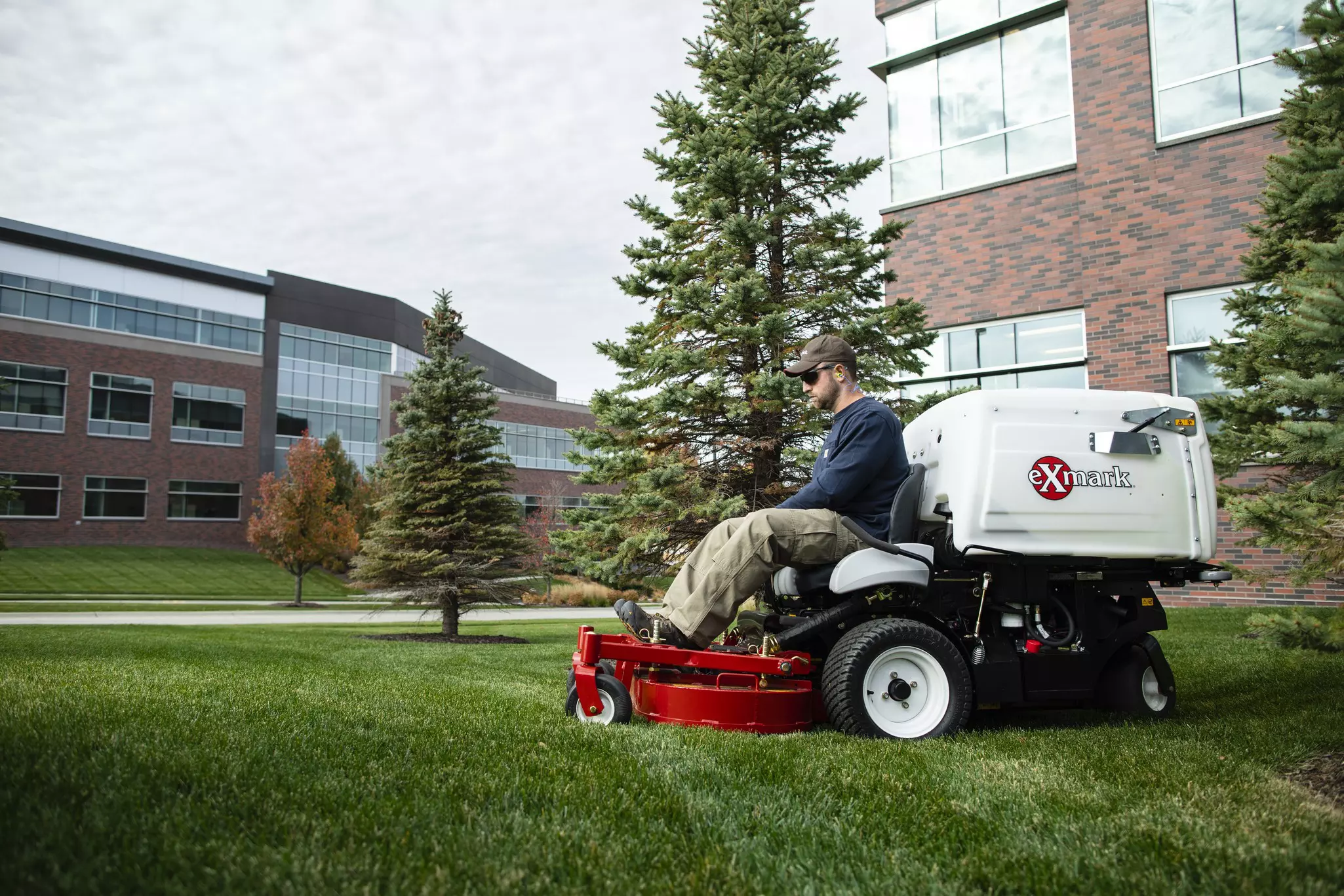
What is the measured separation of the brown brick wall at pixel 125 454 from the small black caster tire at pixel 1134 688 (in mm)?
45665

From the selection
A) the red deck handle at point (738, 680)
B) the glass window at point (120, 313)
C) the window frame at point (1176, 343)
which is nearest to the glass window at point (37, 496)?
the glass window at point (120, 313)

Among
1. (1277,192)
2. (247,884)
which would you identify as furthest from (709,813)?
(1277,192)

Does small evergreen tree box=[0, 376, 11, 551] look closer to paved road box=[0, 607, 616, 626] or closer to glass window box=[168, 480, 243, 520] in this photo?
paved road box=[0, 607, 616, 626]

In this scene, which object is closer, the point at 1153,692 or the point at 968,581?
the point at 968,581

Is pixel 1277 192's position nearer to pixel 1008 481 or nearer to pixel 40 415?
pixel 1008 481

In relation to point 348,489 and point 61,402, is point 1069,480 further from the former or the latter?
point 61,402

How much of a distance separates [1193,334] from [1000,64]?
641 centimetres

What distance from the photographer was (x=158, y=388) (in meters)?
44.7

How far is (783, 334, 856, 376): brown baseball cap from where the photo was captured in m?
5.43

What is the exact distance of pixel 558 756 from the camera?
3.77 metres

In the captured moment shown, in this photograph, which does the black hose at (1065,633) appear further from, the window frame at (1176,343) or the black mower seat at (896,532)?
the window frame at (1176,343)

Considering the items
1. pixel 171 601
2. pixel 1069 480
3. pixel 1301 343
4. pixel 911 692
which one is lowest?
pixel 171 601

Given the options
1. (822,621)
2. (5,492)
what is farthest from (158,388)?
(822,621)

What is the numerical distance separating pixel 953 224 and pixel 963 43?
3.72m
